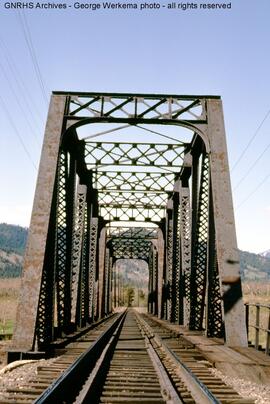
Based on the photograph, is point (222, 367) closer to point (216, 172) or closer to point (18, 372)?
point (18, 372)

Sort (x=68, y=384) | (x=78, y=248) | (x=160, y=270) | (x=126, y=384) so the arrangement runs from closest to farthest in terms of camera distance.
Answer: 1. (x=68, y=384)
2. (x=126, y=384)
3. (x=78, y=248)
4. (x=160, y=270)

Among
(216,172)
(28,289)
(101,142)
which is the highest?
(101,142)

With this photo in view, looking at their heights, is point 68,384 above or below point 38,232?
below

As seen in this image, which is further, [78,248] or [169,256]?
[169,256]

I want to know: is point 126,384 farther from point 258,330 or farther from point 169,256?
point 169,256

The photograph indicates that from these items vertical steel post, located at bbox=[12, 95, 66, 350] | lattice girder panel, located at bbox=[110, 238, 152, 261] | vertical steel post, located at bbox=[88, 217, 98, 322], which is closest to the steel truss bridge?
vertical steel post, located at bbox=[12, 95, 66, 350]

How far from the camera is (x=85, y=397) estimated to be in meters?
4.30

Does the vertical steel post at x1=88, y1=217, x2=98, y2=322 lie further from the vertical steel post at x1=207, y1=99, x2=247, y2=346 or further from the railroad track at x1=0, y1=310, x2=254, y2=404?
the railroad track at x1=0, y1=310, x2=254, y2=404

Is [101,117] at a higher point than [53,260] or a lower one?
higher

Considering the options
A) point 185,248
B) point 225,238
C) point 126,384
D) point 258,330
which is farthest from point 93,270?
point 126,384

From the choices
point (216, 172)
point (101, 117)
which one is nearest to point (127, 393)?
point (216, 172)

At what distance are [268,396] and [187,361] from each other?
7.66 ft

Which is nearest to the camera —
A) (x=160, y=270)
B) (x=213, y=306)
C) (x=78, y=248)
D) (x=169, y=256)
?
(x=213, y=306)

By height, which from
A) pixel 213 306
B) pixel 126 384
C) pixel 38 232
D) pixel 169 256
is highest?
pixel 169 256
